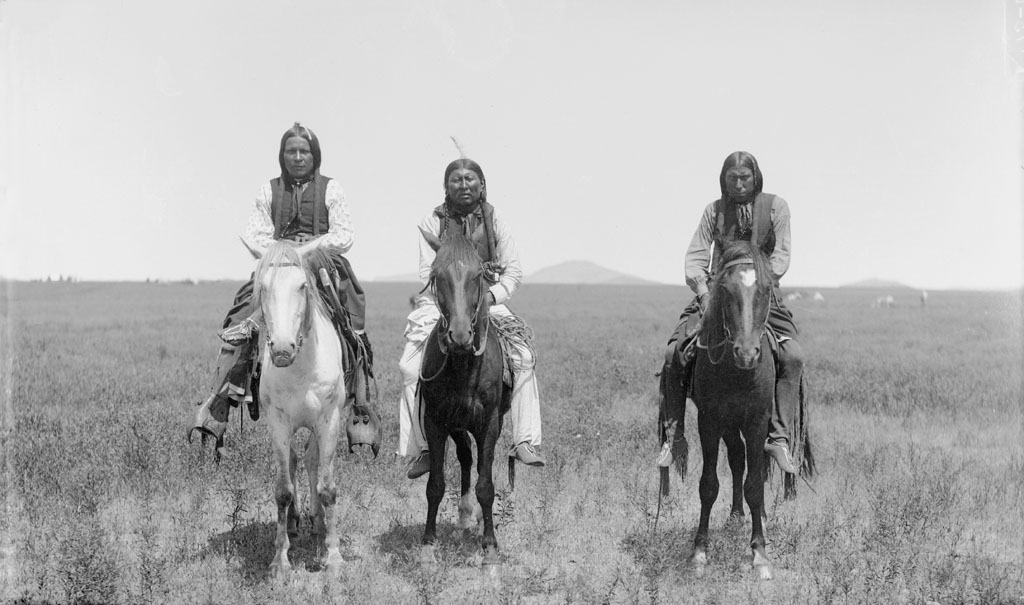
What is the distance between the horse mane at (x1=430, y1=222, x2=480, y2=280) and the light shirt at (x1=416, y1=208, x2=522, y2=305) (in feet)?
2.63

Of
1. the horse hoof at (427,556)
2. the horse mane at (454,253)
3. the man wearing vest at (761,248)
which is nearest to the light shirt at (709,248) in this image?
the man wearing vest at (761,248)

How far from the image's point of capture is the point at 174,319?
28875mm

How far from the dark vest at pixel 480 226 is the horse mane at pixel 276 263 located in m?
1.30

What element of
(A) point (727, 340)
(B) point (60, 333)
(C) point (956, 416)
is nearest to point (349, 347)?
(A) point (727, 340)

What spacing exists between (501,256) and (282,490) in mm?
→ 2626

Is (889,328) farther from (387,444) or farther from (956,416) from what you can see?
(387,444)

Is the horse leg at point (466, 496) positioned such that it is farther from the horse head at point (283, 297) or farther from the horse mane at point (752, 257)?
the horse mane at point (752, 257)

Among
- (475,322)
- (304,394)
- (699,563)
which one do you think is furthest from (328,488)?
(699,563)

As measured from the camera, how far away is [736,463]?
6207 millimetres

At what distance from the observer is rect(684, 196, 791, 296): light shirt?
625cm

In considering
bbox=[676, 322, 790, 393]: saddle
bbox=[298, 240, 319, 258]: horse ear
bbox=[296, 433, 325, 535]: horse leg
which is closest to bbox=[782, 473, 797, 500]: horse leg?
bbox=[676, 322, 790, 393]: saddle

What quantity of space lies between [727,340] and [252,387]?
390 centimetres

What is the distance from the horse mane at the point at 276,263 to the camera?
5188 mm

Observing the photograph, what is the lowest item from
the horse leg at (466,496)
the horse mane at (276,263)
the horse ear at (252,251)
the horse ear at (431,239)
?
the horse leg at (466,496)
